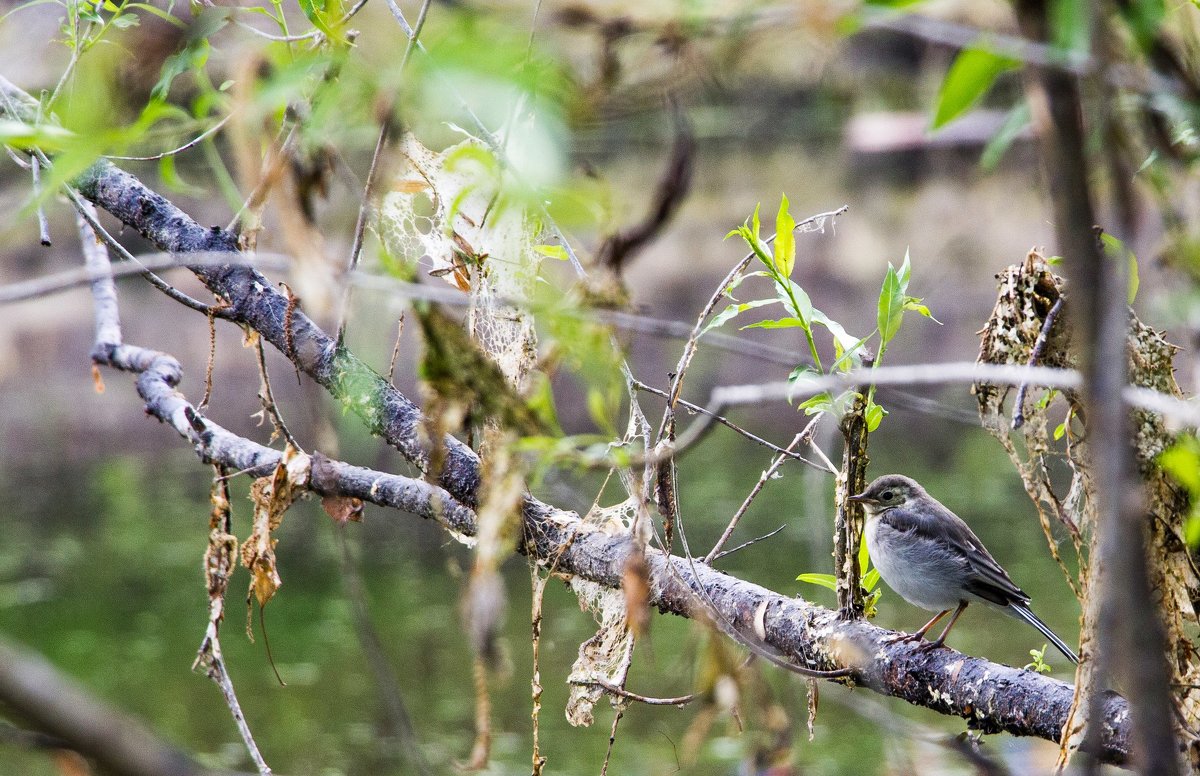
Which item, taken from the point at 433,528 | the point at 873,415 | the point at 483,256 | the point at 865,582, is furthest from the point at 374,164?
the point at 433,528

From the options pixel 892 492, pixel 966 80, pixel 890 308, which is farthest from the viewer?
pixel 892 492

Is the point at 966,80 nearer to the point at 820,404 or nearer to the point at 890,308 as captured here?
the point at 820,404

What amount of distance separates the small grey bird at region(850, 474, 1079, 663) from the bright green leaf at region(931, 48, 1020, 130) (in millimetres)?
1956

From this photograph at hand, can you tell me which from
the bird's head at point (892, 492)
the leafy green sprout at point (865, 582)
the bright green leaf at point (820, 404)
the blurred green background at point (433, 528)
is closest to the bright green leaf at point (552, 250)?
the bright green leaf at point (820, 404)

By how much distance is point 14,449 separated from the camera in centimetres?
1321

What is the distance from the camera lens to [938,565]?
8.82ft

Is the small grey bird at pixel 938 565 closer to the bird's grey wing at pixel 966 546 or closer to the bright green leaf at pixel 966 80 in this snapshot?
the bird's grey wing at pixel 966 546

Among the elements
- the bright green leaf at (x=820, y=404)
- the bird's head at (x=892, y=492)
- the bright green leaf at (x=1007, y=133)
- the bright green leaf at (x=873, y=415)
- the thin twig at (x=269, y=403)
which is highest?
the thin twig at (x=269, y=403)

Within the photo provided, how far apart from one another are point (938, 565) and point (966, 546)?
0.33 ft

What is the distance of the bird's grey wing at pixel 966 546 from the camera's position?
106 inches

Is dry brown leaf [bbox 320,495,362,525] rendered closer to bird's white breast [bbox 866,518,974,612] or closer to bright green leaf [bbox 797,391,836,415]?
bright green leaf [bbox 797,391,836,415]

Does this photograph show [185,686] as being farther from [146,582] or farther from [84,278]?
[84,278]

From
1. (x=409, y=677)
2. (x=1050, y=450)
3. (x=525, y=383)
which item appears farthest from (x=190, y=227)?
(x=409, y=677)

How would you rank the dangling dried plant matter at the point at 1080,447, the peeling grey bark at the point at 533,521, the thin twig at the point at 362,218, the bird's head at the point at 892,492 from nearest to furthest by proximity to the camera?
the thin twig at the point at 362,218, the dangling dried plant matter at the point at 1080,447, the peeling grey bark at the point at 533,521, the bird's head at the point at 892,492
